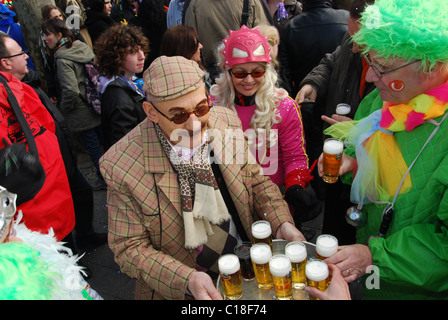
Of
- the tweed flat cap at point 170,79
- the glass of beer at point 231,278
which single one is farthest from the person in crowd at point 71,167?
the glass of beer at point 231,278

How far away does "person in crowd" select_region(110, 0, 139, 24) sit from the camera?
696 centimetres

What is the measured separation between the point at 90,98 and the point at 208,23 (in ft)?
6.53

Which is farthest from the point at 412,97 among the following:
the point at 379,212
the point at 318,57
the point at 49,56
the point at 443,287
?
the point at 49,56

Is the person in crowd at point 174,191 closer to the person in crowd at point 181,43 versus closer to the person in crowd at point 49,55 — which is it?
the person in crowd at point 181,43

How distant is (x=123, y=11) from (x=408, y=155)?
6.76 metres

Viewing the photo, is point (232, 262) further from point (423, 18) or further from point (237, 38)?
point (237, 38)

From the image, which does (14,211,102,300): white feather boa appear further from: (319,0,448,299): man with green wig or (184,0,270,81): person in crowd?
(184,0,270,81): person in crowd

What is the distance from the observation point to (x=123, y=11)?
23.0ft

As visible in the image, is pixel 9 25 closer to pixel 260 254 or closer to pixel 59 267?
pixel 59 267

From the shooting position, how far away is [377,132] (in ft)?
6.81

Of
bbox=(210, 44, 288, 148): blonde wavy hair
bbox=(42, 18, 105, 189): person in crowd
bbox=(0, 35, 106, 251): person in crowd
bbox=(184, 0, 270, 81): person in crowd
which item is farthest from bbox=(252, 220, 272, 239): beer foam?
bbox=(42, 18, 105, 189): person in crowd

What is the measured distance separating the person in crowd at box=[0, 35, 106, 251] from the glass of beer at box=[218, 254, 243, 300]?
2.13 meters

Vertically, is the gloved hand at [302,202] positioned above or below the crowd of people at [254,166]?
below

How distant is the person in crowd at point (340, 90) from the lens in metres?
2.92
